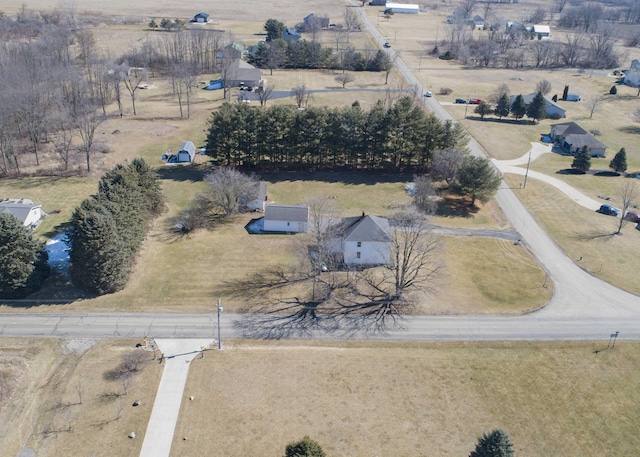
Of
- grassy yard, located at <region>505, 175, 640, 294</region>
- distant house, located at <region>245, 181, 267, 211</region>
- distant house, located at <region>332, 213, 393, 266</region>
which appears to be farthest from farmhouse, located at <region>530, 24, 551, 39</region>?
distant house, located at <region>332, 213, 393, 266</region>

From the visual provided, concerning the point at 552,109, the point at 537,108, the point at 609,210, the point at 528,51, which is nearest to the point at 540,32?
the point at 528,51

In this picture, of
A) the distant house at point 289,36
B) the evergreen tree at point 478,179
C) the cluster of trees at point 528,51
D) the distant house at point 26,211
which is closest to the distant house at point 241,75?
the distant house at point 289,36

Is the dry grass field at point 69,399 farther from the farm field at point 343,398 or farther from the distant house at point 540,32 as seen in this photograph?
the distant house at point 540,32

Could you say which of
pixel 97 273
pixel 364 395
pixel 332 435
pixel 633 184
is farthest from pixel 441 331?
pixel 633 184

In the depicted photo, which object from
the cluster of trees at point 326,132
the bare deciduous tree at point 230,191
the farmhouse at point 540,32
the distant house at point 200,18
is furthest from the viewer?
the farmhouse at point 540,32

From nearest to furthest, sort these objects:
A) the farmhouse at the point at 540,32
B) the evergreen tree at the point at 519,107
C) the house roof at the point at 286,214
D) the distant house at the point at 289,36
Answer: the house roof at the point at 286,214
the evergreen tree at the point at 519,107
the distant house at the point at 289,36
the farmhouse at the point at 540,32

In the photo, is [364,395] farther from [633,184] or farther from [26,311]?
[633,184]

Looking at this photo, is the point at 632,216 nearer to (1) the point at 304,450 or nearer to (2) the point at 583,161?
(2) the point at 583,161
